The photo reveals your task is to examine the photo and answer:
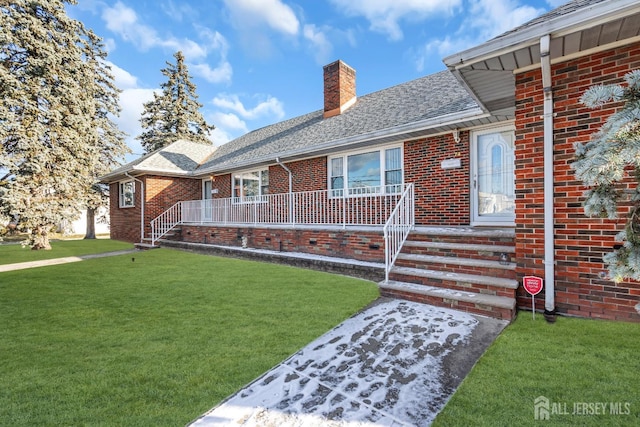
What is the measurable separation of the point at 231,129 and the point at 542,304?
147 feet

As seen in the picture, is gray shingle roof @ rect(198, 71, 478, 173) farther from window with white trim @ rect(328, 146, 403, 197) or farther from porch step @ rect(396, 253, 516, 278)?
porch step @ rect(396, 253, 516, 278)

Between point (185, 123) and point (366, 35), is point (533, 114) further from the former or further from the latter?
point (185, 123)

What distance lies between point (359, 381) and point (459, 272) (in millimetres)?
2820

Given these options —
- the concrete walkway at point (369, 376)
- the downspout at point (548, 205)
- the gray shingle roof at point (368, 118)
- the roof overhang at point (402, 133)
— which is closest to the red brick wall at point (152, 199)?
the gray shingle roof at point (368, 118)

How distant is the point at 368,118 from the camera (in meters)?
9.01

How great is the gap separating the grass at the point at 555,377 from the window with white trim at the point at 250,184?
30.2 ft

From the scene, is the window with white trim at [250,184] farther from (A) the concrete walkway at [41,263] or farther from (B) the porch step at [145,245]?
(A) the concrete walkway at [41,263]

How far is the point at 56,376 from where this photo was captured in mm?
2693

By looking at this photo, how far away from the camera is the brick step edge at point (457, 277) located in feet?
13.2

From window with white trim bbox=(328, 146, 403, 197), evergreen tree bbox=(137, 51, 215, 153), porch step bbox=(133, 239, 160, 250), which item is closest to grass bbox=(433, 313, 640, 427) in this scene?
window with white trim bbox=(328, 146, 403, 197)

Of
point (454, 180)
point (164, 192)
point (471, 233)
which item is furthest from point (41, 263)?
point (454, 180)

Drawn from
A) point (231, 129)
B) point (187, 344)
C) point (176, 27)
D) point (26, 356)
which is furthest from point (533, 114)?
point (231, 129)

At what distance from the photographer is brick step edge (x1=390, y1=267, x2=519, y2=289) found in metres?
4.03

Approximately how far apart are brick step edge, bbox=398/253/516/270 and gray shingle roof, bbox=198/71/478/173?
313 centimetres
